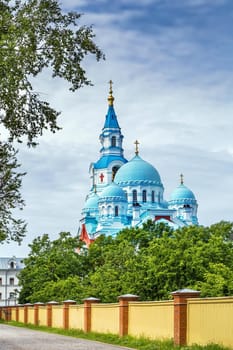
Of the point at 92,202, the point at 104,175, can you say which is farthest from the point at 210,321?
the point at 104,175

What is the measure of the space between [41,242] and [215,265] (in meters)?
23.8

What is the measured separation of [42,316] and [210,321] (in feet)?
70.3

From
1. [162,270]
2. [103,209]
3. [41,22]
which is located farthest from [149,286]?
[103,209]

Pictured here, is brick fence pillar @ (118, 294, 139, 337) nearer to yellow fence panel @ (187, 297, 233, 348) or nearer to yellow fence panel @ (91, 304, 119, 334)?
yellow fence panel @ (91, 304, 119, 334)

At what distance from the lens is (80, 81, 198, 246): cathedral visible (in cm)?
7638

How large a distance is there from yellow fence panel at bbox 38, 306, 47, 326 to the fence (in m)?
4.71

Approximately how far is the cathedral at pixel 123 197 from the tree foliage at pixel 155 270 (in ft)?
69.7

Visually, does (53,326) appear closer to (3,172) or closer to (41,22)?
(3,172)

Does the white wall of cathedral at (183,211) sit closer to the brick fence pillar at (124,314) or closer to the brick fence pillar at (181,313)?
the brick fence pillar at (124,314)

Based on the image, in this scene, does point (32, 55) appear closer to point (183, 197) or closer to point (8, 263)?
point (183, 197)

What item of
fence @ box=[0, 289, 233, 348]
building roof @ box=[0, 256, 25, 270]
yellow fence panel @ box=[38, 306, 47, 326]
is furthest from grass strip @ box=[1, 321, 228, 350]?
building roof @ box=[0, 256, 25, 270]

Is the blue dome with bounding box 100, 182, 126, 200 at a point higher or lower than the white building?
higher

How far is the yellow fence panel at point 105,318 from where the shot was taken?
76.3 feet

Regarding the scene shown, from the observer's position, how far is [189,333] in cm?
Answer: 1714
